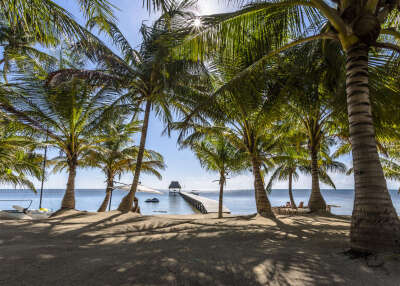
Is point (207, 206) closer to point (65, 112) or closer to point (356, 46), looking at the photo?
point (65, 112)

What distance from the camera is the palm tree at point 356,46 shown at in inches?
112

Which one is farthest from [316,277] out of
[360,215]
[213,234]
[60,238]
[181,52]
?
[181,52]

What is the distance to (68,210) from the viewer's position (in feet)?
26.7

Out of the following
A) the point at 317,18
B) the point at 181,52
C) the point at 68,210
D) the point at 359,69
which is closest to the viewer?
the point at 359,69

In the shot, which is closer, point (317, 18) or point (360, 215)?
point (360, 215)

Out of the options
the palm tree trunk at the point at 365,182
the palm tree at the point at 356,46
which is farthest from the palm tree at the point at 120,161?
the palm tree trunk at the point at 365,182

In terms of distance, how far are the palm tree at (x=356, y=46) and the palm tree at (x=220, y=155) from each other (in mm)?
5869

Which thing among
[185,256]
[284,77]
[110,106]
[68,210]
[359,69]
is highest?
[284,77]

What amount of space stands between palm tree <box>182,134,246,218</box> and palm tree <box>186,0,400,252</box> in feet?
19.3

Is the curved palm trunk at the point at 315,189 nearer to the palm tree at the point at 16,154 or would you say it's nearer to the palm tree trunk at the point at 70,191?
the palm tree trunk at the point at 70,191

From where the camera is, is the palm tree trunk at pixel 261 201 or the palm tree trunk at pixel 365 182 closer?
the palm tree trunk at pixel 365 182

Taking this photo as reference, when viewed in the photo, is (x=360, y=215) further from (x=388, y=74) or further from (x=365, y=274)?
(x=388, y=74)

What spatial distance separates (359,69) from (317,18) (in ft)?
6.81

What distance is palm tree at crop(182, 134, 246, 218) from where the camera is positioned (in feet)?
34.4
